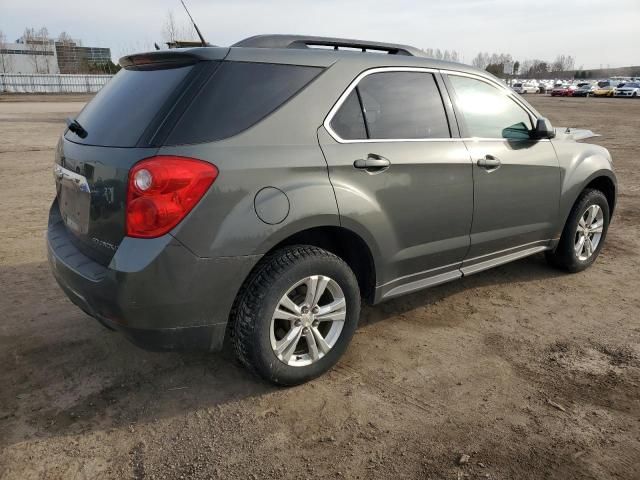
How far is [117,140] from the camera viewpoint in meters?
2.61

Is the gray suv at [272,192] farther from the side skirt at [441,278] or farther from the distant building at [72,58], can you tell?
the distant building at [72,58]

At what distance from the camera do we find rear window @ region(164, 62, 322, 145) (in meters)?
2.47

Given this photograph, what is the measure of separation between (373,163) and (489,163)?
1093 millimetres

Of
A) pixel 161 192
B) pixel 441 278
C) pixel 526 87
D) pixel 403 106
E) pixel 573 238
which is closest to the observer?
pixel 161 192

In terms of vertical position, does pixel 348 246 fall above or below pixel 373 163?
below

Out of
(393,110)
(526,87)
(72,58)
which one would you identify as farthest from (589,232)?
(72,58)

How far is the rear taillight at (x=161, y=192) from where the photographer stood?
2367 mm

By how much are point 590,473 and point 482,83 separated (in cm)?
263

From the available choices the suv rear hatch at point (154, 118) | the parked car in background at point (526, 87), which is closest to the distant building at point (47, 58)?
the parked car in background at point (526, 87)

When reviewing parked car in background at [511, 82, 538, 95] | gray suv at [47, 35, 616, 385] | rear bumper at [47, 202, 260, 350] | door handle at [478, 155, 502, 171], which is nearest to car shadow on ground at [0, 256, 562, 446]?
gray suv at [47, 35, 616, 385]

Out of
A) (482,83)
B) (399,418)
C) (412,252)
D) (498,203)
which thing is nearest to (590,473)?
(399,418)

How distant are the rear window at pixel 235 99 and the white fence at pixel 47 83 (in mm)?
50230

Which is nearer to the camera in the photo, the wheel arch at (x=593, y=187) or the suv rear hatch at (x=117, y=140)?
the suv rear hatch at (x=117, y=140)

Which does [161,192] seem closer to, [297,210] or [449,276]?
[297,210]
